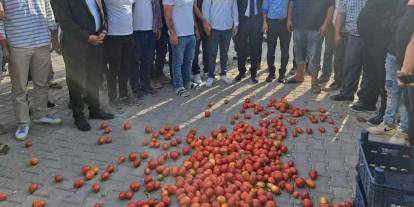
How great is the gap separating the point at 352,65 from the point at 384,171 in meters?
3.88

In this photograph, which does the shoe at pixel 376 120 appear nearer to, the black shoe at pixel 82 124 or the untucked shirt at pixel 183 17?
the untucked shirt at pixel 183 17

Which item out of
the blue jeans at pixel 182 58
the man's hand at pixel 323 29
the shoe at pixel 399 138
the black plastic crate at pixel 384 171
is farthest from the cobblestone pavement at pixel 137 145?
the man's hand at pixel 323 29

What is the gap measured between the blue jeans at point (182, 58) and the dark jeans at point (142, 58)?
1.37 feet

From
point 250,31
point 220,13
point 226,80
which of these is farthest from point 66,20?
point 250,31

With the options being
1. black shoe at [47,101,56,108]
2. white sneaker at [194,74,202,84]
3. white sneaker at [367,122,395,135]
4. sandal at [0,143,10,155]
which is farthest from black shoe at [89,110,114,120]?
white sneaker at [367,122,395,135]

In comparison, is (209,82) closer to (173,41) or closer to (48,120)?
(173,41)

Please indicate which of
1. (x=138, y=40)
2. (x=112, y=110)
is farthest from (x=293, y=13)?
(x=112, y=110)

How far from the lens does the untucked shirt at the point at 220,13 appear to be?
7387mm

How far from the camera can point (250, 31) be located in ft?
25.5

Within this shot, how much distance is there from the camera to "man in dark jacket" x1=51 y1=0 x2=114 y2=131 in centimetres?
529

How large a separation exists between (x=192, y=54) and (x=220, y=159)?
3.19 meters

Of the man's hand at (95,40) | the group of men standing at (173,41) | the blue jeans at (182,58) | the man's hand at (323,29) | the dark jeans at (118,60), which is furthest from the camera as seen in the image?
the man's hand at (323,29)

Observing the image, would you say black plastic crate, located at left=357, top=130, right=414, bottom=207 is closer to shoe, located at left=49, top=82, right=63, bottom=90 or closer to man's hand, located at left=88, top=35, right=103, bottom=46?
man's hand, located at left=88, top=35, right=103, bottom=46

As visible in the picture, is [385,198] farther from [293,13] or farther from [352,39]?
[293,13]
